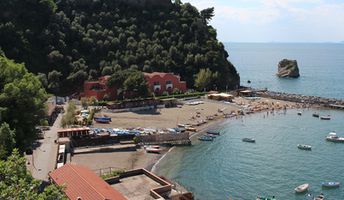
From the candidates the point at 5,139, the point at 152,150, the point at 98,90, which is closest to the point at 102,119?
the point at 152,150

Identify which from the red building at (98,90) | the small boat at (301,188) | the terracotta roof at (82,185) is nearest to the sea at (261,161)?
the small boat at (301,188)

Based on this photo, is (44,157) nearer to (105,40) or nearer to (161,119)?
(161,119)

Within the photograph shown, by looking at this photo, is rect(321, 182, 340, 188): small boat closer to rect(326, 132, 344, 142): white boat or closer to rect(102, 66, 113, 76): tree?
rect(326, 132, 344, 142): white boat

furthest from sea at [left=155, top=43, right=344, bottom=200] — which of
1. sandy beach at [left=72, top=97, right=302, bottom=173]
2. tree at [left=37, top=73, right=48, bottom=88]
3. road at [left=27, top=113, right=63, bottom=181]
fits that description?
tree at [left=37, top=73, right=48, bottom=88]

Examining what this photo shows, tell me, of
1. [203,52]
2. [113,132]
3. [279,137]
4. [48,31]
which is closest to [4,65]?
[113,132]

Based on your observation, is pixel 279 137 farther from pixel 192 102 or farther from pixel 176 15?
pixel 176 15

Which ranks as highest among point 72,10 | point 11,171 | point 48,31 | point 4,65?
point 72,10

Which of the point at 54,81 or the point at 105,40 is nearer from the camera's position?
the point at 54,81
